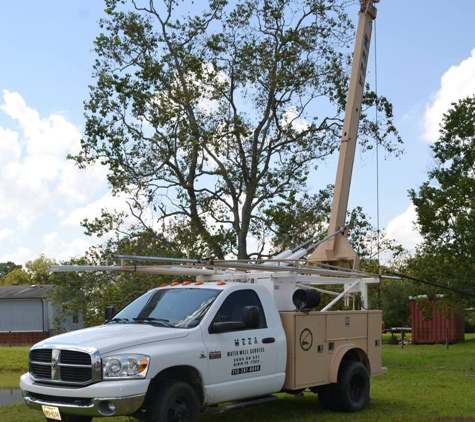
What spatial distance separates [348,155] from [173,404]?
8091mm

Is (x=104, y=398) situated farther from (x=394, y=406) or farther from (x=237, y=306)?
(x=394, y=406)

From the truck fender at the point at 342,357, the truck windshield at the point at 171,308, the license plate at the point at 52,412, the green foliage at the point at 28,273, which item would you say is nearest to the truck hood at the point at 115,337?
the truck windshield at the point at 171,308

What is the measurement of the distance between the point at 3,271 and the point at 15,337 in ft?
260

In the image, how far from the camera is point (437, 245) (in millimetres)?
26531

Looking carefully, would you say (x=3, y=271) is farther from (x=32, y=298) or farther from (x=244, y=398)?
(x=244, y=398)

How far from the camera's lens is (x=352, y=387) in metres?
11.9

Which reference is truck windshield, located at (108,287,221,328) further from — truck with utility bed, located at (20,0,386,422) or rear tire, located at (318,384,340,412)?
rear tire, located at (318,384,340,412)

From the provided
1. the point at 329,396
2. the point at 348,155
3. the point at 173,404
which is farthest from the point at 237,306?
the point at 348,155

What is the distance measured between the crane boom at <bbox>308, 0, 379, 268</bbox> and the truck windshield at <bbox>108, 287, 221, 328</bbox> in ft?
16.1

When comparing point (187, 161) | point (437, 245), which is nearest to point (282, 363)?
point (187, 161)

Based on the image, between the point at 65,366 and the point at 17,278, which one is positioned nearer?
the point at 65,366

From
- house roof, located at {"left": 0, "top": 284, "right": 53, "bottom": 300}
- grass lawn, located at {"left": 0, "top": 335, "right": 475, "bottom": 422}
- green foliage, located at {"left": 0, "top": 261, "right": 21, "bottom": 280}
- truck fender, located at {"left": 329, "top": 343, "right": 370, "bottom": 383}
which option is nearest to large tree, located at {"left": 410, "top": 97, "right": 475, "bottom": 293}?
grass lawn, located at {"left": 0, "top": 335, "right": 475, "bottom": 422}

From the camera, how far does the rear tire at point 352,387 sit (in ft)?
38.0

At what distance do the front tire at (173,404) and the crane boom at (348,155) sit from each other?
6.00m
